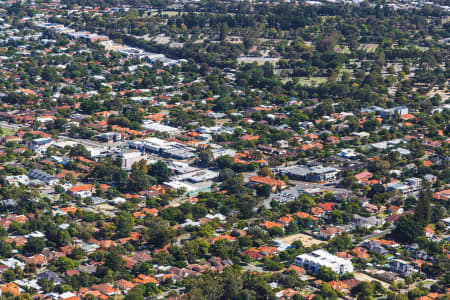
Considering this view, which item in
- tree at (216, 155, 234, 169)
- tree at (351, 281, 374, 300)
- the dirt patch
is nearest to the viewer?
tree at (351, 281, 374, 300)

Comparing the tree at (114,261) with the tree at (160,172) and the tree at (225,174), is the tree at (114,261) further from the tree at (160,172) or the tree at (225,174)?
the tree at (225,174)

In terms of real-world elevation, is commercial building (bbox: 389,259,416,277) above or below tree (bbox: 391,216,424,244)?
below

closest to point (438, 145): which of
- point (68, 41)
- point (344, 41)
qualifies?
point (344, 41)

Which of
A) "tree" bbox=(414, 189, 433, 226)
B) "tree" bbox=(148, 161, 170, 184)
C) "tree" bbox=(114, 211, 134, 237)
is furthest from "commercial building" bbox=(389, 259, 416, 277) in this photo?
"tree" bbox=(148, 161, 170, 184)

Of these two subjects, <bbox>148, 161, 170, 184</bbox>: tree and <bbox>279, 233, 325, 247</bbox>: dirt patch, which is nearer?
<bbox>279, 233, 325, 247</bbox>: dirt patch

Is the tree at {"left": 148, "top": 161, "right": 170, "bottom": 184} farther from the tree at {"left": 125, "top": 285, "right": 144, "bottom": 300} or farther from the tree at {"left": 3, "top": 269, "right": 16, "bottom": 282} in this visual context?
the tree at {"left": 125, "top": 285, "right": 144, "bottom": 300}

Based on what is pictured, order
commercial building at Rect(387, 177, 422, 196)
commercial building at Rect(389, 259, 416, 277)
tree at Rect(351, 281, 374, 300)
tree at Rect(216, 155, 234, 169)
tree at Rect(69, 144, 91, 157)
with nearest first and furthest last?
tree at Rect(351, 281, 374, 300)
commercial building at Rect(389, 259, 416, 277)
commercial building at Rect(387, 177, 422, 196)
tree at Rect(216, 155, 234, 169)
tree at Rect(69, 144, 91, 157)

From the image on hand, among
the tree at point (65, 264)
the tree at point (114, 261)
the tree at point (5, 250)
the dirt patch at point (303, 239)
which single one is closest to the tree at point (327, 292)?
the dirt patch at point (303, 239)
